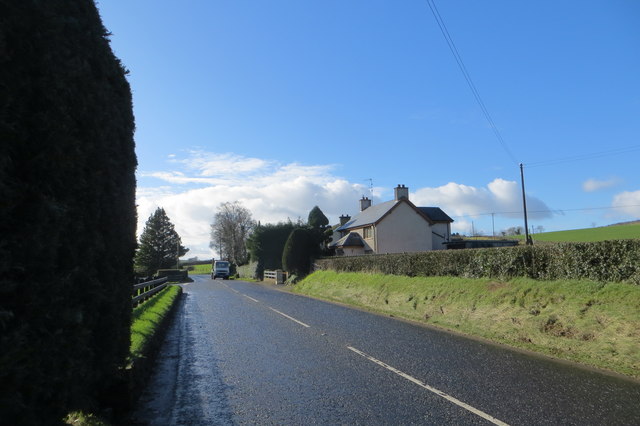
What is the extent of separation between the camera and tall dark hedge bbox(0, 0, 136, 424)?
2.89 meters

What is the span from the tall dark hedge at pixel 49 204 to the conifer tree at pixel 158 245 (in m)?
71.8

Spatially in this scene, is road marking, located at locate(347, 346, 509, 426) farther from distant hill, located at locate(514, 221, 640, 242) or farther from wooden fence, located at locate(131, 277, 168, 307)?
distant hill, located at locate(514, 221, 640, 242)

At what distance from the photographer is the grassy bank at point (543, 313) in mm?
8656

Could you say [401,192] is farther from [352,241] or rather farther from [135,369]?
[135,369]

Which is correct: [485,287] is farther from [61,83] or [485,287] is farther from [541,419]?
[61,83]

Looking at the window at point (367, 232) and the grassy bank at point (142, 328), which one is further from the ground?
the window at point (367, 232)

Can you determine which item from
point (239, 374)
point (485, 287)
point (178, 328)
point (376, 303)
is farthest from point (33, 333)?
point (376, 303)

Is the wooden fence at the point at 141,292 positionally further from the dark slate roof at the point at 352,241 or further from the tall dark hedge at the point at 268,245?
the tall dark hedge at the point at 268,245

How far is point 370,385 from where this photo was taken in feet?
21.7

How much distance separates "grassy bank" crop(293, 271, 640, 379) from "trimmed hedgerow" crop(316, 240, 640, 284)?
35cm

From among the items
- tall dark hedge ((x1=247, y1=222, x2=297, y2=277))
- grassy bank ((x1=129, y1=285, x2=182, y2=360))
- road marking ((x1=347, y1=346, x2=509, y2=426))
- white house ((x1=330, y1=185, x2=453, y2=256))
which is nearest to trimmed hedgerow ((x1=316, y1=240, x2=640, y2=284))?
road marking ((x1=347, y1=346, x2=509, y2=426))

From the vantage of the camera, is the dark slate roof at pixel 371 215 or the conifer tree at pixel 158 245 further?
the conifer tree at pixel 158 245

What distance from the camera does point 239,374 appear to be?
7.45 m

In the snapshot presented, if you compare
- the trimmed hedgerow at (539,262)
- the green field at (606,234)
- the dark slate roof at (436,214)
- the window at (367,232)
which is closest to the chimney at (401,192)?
the window at (367,232)
